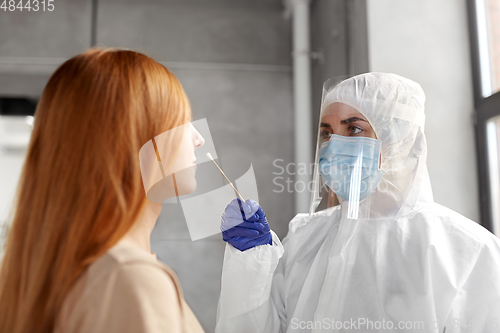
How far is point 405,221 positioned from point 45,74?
7.55 ft

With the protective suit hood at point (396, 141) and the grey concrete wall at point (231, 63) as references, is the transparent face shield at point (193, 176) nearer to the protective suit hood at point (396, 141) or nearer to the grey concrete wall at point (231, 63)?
the protective suit hood at point (396, 141)

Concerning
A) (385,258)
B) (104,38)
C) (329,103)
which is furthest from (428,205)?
(104,38)

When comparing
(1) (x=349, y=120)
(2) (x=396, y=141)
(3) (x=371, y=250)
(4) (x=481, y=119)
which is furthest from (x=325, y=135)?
(4) (x=481, y=119)

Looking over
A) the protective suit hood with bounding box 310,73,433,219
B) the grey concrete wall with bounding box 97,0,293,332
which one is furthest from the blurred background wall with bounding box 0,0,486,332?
the protective suit hood with bounding box 310,73,433,219

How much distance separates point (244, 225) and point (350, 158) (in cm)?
36

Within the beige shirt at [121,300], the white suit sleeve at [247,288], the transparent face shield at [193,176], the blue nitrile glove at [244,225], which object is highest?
the transparent face shield at [193,176]

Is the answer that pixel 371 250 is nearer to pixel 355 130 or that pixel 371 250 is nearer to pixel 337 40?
pixel 355 130

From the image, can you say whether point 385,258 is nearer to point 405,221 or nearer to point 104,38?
point 405,221

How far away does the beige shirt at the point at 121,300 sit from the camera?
468 millimetres

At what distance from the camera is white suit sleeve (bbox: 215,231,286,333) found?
0.92 meters

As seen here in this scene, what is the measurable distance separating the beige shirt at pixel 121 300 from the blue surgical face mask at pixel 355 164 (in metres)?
0.64

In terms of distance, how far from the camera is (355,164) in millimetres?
986

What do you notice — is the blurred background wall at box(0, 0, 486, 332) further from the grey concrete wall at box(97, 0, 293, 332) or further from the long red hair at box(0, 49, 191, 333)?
the long red hair at box(0, 49, 191, 333)

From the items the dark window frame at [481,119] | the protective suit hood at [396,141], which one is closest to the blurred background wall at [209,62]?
the dark window frame at [481,119]
